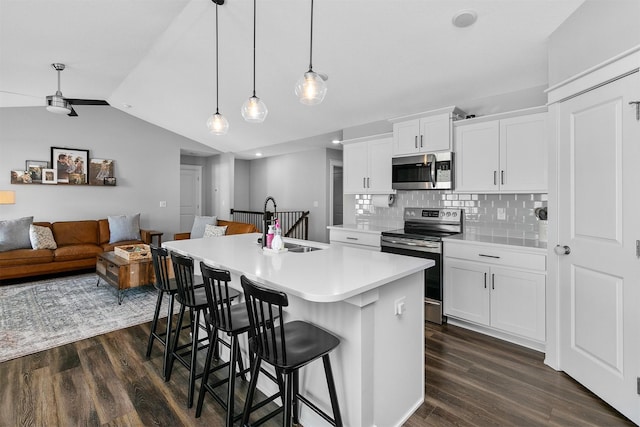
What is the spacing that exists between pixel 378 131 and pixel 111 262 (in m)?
3.94

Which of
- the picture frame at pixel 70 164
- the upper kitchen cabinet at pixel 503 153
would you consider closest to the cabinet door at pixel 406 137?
the upper kitchen cabinet at pixel 503 153

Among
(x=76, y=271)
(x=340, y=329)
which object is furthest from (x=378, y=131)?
(x=76, y=271)

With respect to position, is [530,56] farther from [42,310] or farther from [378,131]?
[42,310]

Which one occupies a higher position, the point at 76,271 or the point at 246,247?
the point at 246,247

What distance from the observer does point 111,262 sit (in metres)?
4.07

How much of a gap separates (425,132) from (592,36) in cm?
163

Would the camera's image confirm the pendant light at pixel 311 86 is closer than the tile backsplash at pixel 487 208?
Yes

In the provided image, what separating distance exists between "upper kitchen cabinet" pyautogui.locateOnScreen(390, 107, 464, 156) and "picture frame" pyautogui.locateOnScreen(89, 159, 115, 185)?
551 cm

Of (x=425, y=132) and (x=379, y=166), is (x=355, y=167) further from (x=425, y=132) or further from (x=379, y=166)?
(x=425, y=132)

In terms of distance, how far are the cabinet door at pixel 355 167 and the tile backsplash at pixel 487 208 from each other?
1.78 ft

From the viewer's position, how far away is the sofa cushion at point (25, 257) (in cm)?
455

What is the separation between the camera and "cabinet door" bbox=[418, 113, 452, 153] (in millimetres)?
3396

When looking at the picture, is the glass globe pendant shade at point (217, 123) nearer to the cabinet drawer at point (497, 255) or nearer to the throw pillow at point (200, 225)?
the cabinet drawer at point (497, 255)

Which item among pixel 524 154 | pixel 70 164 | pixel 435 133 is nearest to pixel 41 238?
pixel 70 164
